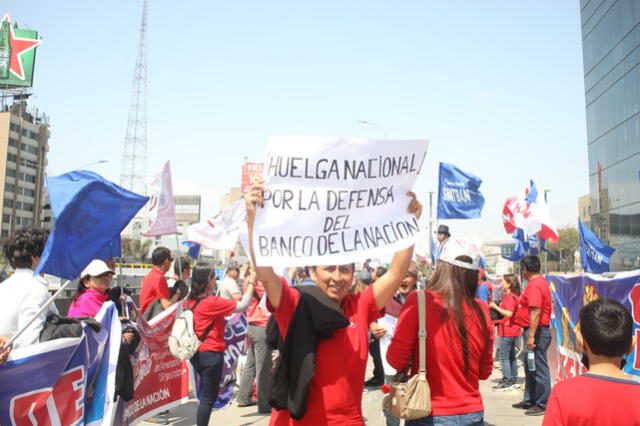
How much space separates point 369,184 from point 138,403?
4281 mm

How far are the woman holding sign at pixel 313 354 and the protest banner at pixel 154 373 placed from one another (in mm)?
3461

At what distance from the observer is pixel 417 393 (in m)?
3.40

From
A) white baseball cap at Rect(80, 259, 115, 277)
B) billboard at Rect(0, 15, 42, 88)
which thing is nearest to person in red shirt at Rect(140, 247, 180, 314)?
white baseball cap at Rect(80, 259, 115, 277)

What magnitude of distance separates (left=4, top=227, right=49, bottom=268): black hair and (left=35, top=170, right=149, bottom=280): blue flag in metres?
0.40

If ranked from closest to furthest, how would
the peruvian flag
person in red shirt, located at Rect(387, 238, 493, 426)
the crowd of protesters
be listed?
1. the crowd of protesters
2. person in red shirt, located at Rect(387, 238, 493, 426)
3. the peruvian flag

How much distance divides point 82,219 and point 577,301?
18.9 ft

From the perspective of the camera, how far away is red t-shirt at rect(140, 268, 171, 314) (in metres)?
7.66

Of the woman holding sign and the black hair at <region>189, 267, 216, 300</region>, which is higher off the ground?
the black hair at <region>189, 267, 216, 300</region>

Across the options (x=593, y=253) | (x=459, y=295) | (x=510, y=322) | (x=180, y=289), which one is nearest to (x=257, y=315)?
(x=180, y=289)

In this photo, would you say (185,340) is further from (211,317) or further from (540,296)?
(540,296)

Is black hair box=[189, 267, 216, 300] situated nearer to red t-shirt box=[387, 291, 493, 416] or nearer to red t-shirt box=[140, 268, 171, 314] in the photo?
red t-shirt box=[140, 268, 171, 314]

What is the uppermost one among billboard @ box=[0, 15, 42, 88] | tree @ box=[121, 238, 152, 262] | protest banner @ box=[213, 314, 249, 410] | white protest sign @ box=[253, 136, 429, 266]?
billboard @ box=[0, 15, 42, 88]

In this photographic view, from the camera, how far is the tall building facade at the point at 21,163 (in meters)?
92.4

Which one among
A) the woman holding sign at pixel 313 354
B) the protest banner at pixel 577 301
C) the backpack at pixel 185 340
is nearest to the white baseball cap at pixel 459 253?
the woman holding sign at pixel 313 354
